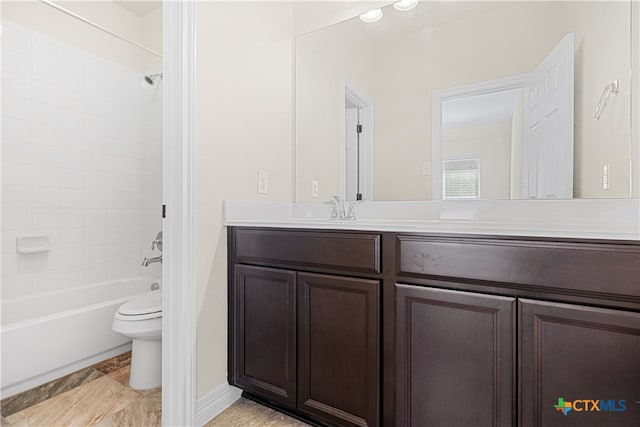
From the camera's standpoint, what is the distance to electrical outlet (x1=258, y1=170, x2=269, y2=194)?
1.76 m

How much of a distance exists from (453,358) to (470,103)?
1.09 m

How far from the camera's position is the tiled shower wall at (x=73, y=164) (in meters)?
2.07

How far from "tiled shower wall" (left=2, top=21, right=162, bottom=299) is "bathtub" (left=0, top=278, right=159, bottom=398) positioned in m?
0.09

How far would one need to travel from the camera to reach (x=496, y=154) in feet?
4.75

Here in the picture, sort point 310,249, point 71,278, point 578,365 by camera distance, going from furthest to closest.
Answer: point 71,278
point 310,249
point 578,365

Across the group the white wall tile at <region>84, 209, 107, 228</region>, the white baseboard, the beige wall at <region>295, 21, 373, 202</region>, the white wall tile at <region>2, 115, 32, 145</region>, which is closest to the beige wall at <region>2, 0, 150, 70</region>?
the white wall tile at <region>2, 115, 32, 145</region>

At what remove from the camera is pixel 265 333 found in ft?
4.72

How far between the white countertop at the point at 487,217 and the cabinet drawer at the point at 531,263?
32 millimetres

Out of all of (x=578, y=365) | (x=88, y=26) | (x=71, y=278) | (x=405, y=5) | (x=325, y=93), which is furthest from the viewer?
(x=88, y=26)

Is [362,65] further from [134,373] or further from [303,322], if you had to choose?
[134,373]

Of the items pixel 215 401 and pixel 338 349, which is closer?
pixel 338 349

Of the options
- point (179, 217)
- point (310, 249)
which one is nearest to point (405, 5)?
point (310, 249)

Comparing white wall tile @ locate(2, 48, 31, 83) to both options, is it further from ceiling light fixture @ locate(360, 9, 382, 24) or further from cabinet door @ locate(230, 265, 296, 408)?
ceiling light fixture @ locate(360, 9, 382, 24)

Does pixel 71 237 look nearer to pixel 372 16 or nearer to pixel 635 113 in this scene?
pixel 372 16
